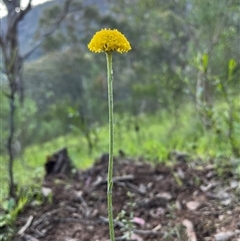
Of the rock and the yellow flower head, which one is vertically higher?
the yellow flower head

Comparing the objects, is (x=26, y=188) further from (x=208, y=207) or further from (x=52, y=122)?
(x=52, y=122)

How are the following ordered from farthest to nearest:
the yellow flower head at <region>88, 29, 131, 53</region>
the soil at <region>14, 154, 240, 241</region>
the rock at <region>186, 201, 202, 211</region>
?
1. the rock at <region>186, 201, 202, 211</region>
2. the soil at <region>14, 154, 240, 241</region>
3. the yellow flower head at <region>88, 29, 131, 53</region>

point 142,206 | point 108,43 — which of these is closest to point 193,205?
point 142,206

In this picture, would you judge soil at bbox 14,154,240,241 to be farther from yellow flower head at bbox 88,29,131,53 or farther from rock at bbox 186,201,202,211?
yellow flower head at bbox 88,29,131,53

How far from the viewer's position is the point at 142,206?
2.60m

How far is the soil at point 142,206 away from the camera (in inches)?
86.9

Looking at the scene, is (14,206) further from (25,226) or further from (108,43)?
(108,43)

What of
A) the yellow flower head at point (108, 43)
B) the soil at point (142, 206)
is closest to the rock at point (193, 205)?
the soil at point (142, 206)

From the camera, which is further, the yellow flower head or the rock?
the rock

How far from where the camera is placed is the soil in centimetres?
221

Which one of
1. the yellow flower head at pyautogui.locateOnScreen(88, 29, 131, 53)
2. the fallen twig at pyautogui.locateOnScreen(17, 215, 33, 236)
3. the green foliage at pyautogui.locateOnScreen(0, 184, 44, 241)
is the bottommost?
the fallen twig at pyautogui.locateOnScreen(17, 215, 33, 236)

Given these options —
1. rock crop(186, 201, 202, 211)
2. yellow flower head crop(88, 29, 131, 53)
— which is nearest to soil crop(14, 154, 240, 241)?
rock crop(186, 201, 202, 211)

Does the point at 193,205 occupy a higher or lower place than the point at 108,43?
lower

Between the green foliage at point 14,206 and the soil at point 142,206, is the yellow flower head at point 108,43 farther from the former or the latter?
the green foliage at point 14,206
